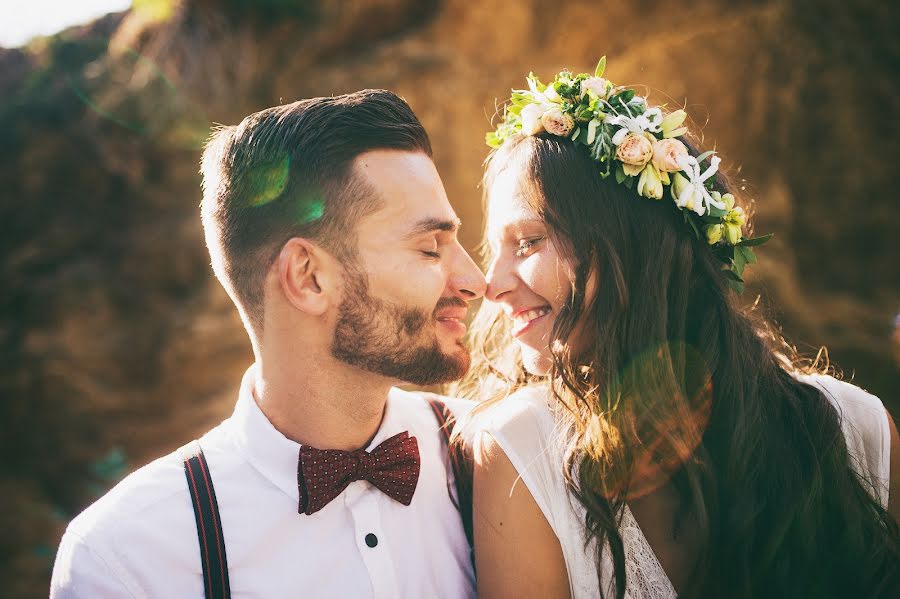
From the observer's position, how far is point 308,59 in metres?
8.07

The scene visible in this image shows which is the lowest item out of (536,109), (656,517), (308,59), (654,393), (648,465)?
(656,517)

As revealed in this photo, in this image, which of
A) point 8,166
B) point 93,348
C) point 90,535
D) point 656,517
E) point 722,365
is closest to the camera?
point 90,535

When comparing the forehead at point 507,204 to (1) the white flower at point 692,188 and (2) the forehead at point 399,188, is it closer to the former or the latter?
(2) the forehead at point 399,188

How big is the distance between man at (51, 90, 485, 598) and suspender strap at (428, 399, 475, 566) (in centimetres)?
4

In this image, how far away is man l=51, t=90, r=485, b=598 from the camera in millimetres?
2098

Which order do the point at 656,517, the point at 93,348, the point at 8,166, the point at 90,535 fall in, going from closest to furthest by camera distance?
the point at 90,535, the point at 656,517, the point at 93,348, the point at 8,166

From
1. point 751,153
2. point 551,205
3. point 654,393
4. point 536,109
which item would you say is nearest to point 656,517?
point 654,393

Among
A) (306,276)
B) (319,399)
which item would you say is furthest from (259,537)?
(306,276)

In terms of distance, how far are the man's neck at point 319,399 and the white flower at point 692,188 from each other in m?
1.40

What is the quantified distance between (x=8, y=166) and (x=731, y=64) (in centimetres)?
908

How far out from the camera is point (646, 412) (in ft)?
7.86

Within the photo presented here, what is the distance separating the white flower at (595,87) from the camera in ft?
8.73

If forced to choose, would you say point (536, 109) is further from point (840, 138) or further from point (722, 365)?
point (840, 138)

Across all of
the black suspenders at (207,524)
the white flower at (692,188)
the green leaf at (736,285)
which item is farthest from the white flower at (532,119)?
the black suspenders at (207,524)
